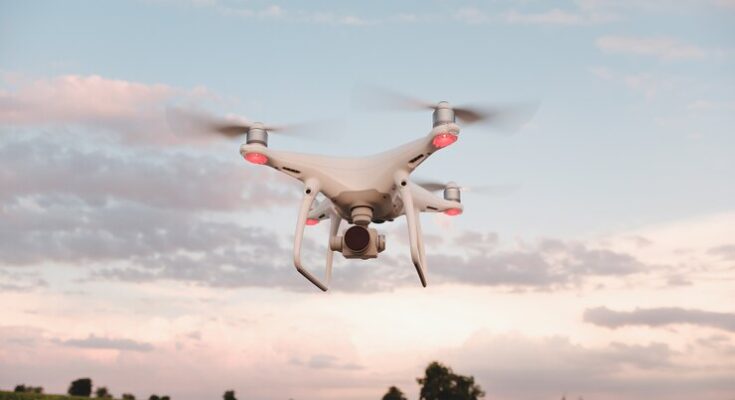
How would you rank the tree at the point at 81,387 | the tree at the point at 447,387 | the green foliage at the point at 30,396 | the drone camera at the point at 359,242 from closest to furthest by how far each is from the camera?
the drone camera at the point at 359,242, the green foliage at the point at 30,396, the tree at the point at 81,387, the tree at the point at 447,387

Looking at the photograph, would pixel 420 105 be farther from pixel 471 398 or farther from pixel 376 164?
pixel 471 398

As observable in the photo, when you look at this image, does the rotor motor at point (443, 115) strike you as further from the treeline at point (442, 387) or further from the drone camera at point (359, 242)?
the treeline at point (442, 387)

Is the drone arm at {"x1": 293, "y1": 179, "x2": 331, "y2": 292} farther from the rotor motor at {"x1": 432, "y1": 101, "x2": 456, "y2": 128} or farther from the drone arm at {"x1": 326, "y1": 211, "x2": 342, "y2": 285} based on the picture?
the rotor motor at {"x1": 432, "y1": 101, "x2": 456, "y2": 128}

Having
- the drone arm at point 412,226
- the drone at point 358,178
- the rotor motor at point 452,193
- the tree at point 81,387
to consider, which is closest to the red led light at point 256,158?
the drone at point 358,178

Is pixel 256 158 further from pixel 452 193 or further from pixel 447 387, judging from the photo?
pixel 447 387

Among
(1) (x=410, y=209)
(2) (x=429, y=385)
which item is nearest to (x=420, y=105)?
(1) (x=410, y=209)
